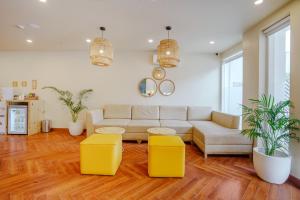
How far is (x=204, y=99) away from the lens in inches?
202

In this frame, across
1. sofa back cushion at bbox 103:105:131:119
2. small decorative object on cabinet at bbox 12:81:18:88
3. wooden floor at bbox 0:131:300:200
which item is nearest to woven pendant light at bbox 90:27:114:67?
wooden floor at bbox 0:131:300:200

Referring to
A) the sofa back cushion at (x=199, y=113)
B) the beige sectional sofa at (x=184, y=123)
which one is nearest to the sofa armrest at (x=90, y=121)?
the beige sectional sofa at (x=184, y=123)

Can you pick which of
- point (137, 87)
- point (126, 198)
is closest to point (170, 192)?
point (126, 198)

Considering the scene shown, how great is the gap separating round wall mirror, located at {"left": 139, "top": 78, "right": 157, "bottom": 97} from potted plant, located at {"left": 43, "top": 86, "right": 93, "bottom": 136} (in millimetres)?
1526

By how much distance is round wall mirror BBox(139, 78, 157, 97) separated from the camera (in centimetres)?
505

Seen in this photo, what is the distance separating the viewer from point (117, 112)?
185 inches

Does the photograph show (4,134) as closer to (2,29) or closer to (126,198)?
(2,29)

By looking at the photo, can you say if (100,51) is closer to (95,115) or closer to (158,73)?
(95,115)

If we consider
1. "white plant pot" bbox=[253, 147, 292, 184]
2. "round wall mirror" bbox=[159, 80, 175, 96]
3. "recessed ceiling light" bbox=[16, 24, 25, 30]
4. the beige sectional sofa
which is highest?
"recessed ceiling light" bbox=[16, 24, 25, 30]

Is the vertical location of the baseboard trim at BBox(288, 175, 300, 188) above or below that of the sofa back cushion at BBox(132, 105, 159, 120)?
below

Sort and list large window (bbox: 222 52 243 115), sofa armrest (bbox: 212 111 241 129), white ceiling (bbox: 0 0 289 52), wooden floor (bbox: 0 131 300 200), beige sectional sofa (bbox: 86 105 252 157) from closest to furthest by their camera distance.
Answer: wooden floor (bbox: 0 131 300 200)
white ceiling (bbox: 0 0 289 52)
beige sectional sofa (bbox: 86 105 252 157)
sofa armrest (bbox: 212 111 241 129)
large window (bbox: 222 52 243 115)

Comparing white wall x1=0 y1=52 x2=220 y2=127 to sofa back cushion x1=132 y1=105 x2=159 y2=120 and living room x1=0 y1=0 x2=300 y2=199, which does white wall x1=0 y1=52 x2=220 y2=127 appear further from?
sofa back cushion x1=132 y1=105 x2=159 y2=120

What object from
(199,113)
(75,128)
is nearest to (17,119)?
(75,128)

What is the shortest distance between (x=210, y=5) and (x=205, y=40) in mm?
1570
